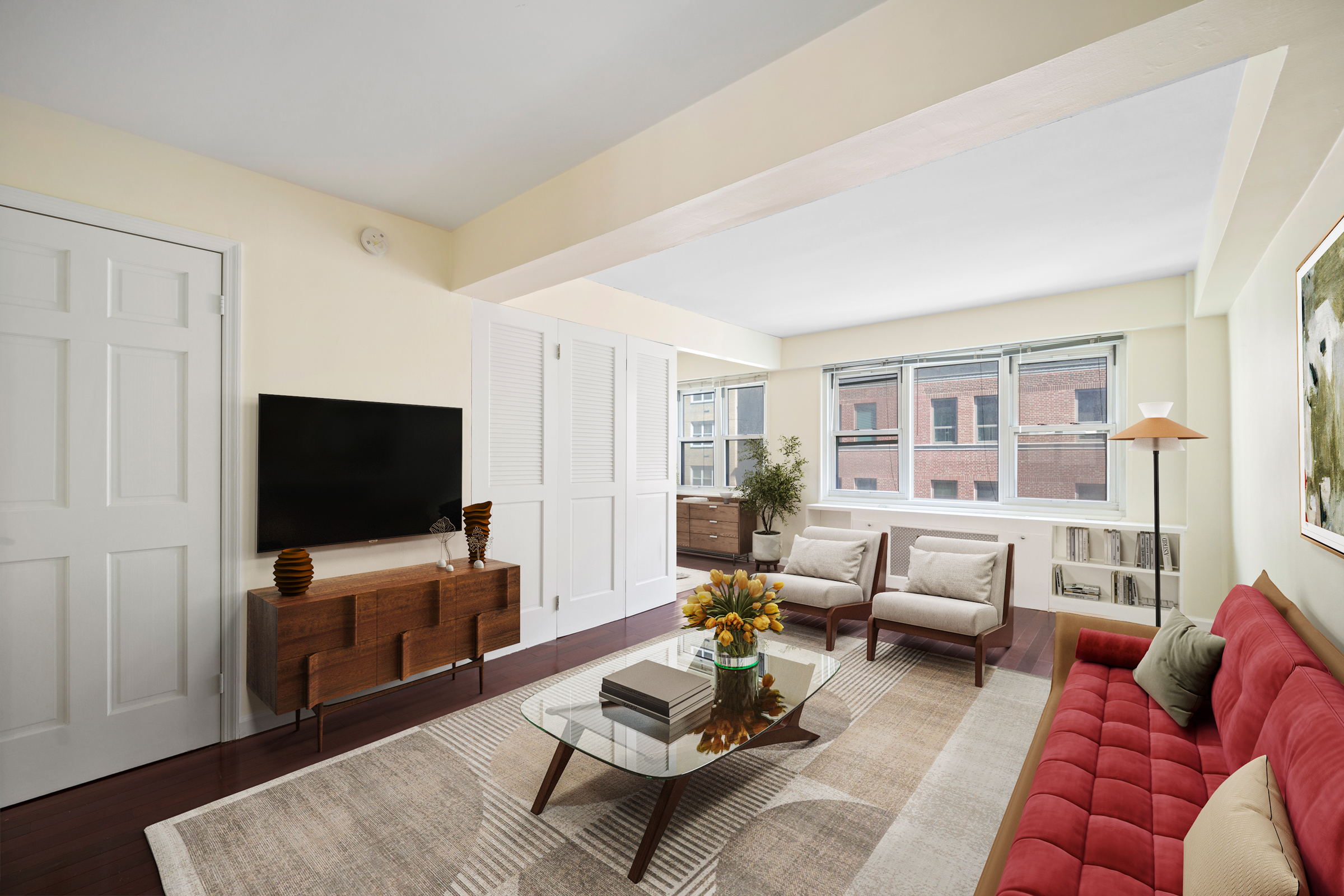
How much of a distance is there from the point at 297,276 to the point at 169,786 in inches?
90.2

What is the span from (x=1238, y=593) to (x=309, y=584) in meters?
3.98

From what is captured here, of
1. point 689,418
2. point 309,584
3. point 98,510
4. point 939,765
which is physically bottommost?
point 939,765

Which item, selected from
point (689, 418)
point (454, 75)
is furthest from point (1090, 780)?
point (689, 418)

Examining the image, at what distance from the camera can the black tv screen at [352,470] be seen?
282 cm

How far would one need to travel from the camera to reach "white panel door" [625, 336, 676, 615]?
188 inches

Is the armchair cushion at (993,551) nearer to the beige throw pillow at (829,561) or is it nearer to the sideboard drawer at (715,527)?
the beige throw pillow at (829,561)

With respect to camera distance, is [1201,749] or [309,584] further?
[309,584]

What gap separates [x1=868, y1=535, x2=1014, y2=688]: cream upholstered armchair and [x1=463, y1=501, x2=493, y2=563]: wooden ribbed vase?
2.45m

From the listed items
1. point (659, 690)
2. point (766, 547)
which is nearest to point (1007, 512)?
point (766, 547)

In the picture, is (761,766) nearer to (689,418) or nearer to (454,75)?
(454,75)

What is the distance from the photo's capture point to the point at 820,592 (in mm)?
4004

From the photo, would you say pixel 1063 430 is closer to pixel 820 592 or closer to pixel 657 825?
pixel 820 592

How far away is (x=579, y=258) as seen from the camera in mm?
2998

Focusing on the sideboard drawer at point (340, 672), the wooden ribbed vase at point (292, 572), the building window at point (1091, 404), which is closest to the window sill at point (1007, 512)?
the building window at point (1091, 404)
